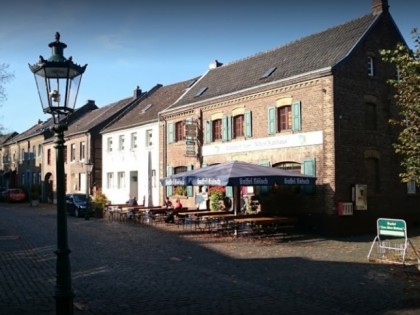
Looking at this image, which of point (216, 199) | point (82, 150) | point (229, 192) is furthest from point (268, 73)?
point (82, 150)

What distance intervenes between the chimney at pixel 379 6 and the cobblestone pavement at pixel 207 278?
11.1 m

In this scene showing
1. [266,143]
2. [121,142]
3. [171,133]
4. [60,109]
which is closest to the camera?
[60,109]

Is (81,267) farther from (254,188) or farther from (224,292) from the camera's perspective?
(254,188)

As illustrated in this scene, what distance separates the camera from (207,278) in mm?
10086

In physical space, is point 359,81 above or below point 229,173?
above

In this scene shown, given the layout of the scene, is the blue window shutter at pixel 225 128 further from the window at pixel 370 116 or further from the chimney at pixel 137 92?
the chimney at pixel 137 92

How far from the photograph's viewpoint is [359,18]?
2267cm

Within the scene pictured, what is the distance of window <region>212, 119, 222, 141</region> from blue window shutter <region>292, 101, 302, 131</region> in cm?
542

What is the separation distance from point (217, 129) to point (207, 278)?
52.8 feet

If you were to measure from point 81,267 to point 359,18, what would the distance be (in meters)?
17.7

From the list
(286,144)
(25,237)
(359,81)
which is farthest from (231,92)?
(25,237)

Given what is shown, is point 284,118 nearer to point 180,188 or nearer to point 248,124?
point 248,124

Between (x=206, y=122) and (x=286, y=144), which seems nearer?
(x=286, y=144)

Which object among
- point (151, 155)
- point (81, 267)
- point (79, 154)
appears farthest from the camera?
point (79, 154)
